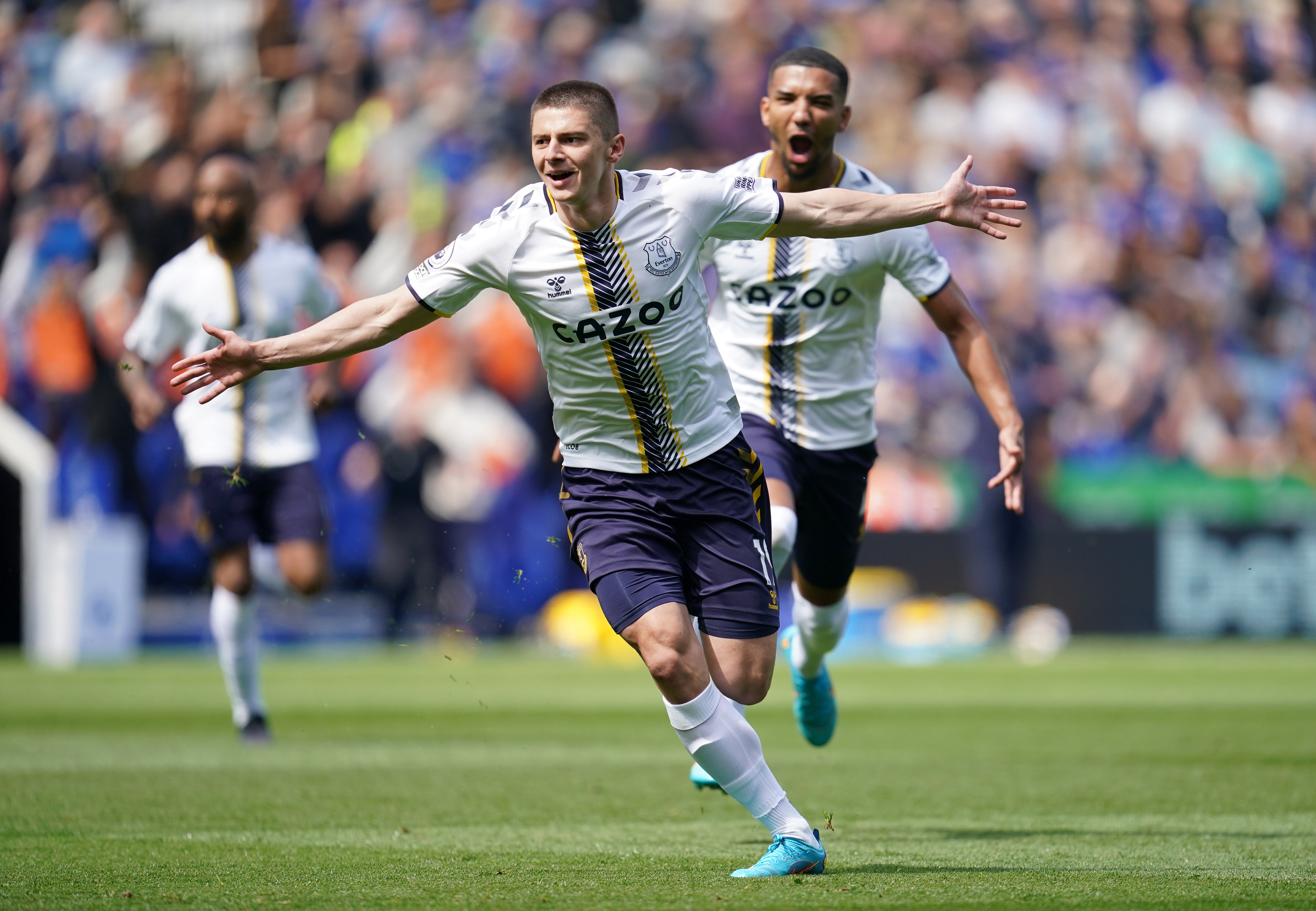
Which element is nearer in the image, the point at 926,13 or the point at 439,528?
the point at 439,528

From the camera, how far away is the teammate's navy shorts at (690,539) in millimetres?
5586

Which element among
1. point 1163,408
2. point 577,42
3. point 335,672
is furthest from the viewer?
point 577,42

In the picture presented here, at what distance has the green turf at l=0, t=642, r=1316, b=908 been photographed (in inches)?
204

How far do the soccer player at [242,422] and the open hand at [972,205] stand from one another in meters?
5.56

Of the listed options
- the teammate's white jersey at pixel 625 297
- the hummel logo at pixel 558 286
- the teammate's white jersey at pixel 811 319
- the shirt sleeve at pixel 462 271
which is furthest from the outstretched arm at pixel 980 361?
the shirt sleeve at pixel 462 271

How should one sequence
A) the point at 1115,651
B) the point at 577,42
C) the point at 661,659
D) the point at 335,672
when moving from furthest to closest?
the point at 577,42
the point at 1115,651
the point at 335,672
the point at 661,659

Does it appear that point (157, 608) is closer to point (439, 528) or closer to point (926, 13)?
point (439, 528)

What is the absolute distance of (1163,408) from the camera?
21.4 m

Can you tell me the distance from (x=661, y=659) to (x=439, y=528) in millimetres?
13421

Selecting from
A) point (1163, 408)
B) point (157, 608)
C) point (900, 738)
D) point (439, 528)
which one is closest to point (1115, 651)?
point (1163, 408)

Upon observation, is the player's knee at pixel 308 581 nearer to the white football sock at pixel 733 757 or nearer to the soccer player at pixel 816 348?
the soccer player at pixel 816 348

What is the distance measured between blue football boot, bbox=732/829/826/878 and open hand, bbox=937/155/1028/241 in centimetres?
200

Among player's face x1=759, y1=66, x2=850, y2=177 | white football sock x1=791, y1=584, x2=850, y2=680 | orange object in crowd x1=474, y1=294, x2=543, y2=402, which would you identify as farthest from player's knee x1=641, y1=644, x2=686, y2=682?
orange object in crowd x1=474, y1=294, x2=543, y2=402

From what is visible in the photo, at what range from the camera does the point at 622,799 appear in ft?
25.2
